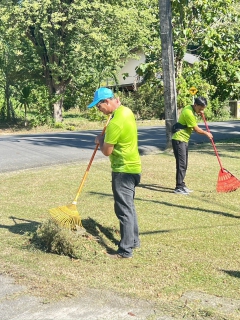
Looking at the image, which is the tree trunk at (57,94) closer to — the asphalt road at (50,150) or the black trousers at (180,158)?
the asphalt road at (50,150)

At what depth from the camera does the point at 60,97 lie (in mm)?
27625

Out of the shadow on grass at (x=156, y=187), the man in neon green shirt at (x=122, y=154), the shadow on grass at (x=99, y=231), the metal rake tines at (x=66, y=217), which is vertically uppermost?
the man in neon green shirt at (x=122, y=154)

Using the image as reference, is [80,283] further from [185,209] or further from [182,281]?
[185,209]

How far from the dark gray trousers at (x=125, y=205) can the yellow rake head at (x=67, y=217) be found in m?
0.68

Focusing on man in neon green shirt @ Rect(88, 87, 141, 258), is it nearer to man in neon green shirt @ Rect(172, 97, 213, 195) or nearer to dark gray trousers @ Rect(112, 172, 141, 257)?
dark gray trousers @ Rect(112, 172, 141, 257)

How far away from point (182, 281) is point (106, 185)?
510 centimetres

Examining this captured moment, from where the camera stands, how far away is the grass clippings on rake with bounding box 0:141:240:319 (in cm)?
505

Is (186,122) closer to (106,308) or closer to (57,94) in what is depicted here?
(106,308)

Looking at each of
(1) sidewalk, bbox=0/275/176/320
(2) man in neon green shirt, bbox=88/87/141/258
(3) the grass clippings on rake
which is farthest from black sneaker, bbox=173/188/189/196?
(1) sidewalk, bbox=0/275/176/320

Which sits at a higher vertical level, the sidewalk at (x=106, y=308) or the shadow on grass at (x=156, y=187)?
the sidewalk at (x=106, y=308)

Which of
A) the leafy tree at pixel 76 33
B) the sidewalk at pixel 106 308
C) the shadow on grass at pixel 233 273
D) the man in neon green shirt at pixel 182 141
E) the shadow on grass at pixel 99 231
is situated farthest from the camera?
the leafy tree at pixel 76 33

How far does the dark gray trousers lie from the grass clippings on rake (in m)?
0.19

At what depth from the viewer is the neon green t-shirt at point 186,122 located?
30.6 feet

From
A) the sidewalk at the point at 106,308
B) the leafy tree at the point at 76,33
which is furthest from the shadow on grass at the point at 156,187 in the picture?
the leafy tree at the point at 76,33
